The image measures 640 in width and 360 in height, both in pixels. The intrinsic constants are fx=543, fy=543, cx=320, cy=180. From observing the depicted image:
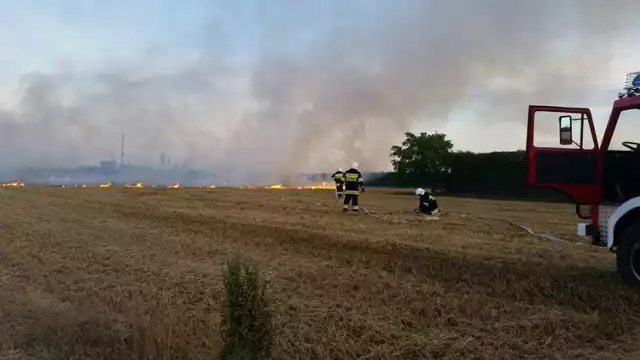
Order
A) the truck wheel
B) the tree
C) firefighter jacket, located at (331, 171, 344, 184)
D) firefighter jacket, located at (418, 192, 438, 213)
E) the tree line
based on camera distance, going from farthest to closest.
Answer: the tree, the tree line, firefighter jacket, located at (331, 171, 344, 184), firefighter jacket, located at (418, 192, 438, 213), the truck wheel

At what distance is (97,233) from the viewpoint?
13008 millimetres

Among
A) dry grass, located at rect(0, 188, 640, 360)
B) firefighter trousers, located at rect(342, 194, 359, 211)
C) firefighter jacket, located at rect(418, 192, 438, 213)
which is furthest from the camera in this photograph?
firefighter trousers, located at rect(342, 194, 359, 211)

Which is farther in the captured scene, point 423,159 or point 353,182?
point 423,159

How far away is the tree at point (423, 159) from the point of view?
4528 cm

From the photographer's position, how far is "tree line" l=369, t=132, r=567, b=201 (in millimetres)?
37000

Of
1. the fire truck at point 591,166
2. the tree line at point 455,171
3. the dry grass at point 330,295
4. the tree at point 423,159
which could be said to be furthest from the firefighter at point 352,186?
the tree at point 423,159

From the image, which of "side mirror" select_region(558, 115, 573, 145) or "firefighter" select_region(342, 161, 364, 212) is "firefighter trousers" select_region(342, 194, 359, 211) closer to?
"firefighter" select_region(342, 161, 364, 212)

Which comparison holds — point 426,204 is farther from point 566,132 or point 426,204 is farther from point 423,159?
point 423,159

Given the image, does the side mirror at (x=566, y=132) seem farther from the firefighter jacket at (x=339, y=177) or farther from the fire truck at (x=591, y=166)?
the firefighter jacket at (x=339, y=177)

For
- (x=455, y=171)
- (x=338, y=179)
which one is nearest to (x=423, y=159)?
(x=455, y=171)

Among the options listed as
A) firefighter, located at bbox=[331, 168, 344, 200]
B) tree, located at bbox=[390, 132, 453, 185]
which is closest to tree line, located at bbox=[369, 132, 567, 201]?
tree, located at bbox=[390, 132, 453, 185]

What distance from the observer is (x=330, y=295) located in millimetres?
7133

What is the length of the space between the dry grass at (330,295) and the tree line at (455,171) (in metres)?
23.9

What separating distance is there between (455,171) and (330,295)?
3650 cm
